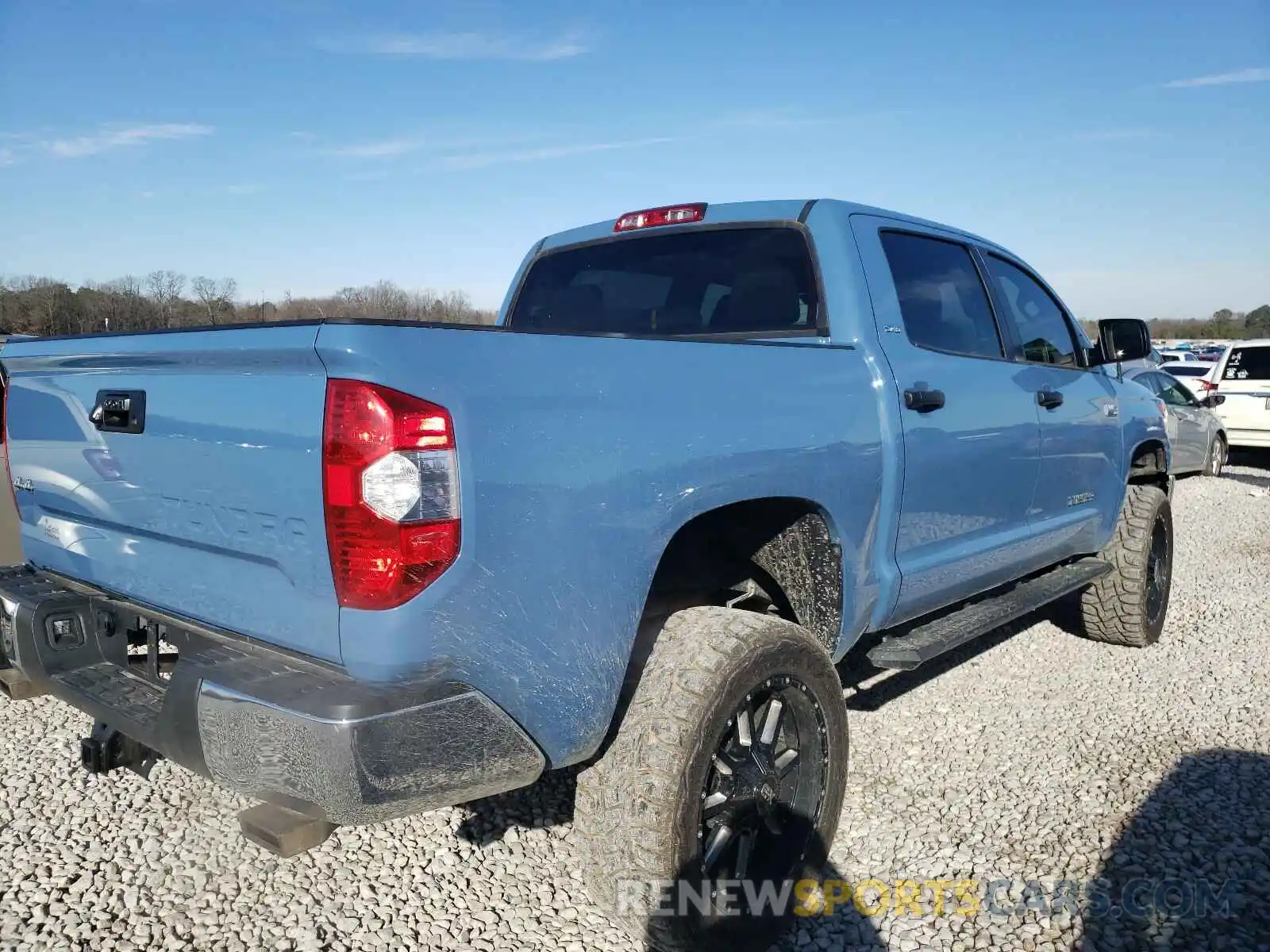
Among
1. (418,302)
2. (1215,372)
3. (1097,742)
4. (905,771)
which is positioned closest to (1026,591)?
(1097,742)

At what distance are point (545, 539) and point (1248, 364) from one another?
15354 millimetres

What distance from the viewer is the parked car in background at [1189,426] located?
11805 mm

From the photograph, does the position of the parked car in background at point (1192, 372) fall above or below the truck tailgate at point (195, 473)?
below

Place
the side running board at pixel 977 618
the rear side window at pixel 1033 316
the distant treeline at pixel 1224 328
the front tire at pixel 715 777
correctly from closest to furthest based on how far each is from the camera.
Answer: the front tire at pixel 715 777 < the side running board at pixel 977 618 < the rear side window at pixel 1033 316 < the distant treeline at pixel 1224 328

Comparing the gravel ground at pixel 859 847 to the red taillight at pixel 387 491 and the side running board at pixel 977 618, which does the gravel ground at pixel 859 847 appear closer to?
the side running board at pixel 977 618

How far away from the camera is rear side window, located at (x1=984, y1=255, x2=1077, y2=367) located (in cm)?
412

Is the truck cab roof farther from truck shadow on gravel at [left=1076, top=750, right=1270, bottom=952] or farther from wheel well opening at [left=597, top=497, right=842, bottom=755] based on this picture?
truck shadow on gravel at [left=1076, top=750, right=1270, bottom=952]

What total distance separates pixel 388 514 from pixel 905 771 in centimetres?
257

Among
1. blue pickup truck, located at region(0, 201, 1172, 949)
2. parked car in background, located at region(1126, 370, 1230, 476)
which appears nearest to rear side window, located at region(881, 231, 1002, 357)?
blue pickup truck, located at region(0, 201, 1172, 949)

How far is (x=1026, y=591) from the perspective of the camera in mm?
4105

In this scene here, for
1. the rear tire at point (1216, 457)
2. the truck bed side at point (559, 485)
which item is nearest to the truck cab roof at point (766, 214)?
the truck bed side at point (559, 485)

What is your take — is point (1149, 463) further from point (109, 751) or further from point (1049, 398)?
point (109, 751)

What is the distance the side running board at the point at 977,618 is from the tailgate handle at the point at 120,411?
7.36ft

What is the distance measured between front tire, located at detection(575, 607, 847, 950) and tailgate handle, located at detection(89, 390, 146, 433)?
1333 millimetres
